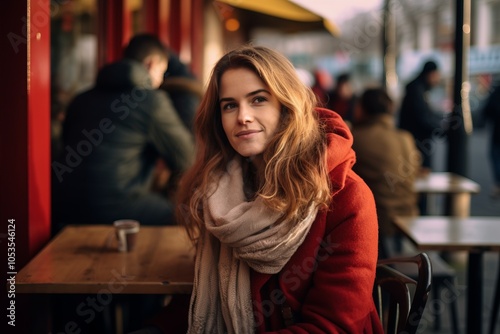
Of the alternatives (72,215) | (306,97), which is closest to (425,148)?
(72,215)

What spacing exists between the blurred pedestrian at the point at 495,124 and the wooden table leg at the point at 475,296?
6694mm

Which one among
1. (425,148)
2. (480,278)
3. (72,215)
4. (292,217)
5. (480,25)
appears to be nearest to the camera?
(292,217)

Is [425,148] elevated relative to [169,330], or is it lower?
elevated

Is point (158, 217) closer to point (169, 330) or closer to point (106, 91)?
point (106, 91)

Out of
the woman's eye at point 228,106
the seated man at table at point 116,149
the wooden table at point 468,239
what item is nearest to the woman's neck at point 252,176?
the woman's eye at point 228,106

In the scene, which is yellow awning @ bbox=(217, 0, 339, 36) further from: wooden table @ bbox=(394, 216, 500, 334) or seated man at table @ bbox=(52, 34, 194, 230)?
wooden table @ bbox=(394, 216, 500, 334)

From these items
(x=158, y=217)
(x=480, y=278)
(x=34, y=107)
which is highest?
(x=34, y=107)

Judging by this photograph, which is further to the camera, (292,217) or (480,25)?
(480,25)

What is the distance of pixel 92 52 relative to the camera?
5.89 metres

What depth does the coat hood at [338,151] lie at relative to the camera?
199 cm

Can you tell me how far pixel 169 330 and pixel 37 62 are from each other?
125 centimetres

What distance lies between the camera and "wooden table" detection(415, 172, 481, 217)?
16.1 ft

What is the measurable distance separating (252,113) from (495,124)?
8457 millimetres

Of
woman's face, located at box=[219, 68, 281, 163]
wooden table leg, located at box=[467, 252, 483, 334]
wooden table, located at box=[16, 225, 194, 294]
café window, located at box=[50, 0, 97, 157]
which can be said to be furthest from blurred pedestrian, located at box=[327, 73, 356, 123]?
woman's face, located at box=[219, 68, 281, 163]
